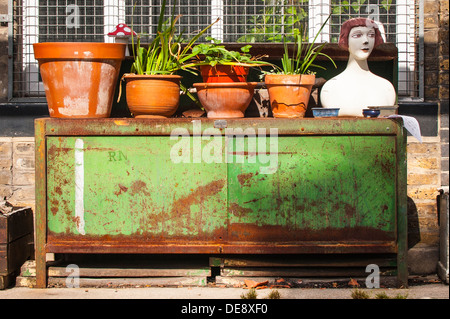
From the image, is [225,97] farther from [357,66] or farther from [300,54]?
[357,66]

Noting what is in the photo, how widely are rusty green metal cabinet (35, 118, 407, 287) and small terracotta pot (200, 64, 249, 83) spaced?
1.18ft

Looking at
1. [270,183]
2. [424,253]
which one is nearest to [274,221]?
[270,183]

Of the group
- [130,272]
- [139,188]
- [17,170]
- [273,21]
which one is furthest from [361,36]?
[17,170]

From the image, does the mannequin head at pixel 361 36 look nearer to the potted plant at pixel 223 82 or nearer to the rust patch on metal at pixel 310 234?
the potted plant at pixel 223 82

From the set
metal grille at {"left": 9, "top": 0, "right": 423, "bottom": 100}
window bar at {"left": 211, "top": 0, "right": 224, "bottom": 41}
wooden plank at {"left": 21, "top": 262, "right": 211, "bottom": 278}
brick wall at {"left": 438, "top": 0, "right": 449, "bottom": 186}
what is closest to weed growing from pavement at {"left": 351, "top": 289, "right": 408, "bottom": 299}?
wooden plank at {"left": 21, "top": 262, "right": 211, "bottom": 278}

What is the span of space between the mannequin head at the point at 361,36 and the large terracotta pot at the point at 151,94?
3.78 feet

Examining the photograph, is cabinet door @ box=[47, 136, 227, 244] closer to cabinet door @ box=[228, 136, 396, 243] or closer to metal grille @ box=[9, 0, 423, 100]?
cabinet door @ box=[228, 136, 396, 243]

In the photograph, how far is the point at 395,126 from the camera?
136 inches

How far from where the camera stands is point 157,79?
3.61m

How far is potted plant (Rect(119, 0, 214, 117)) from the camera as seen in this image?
142 inches

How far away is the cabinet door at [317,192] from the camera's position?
11.4 ft

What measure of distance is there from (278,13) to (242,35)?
34cm

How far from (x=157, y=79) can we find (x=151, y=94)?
0.10 meters

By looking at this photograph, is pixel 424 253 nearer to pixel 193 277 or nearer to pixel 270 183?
pixel 270 183
